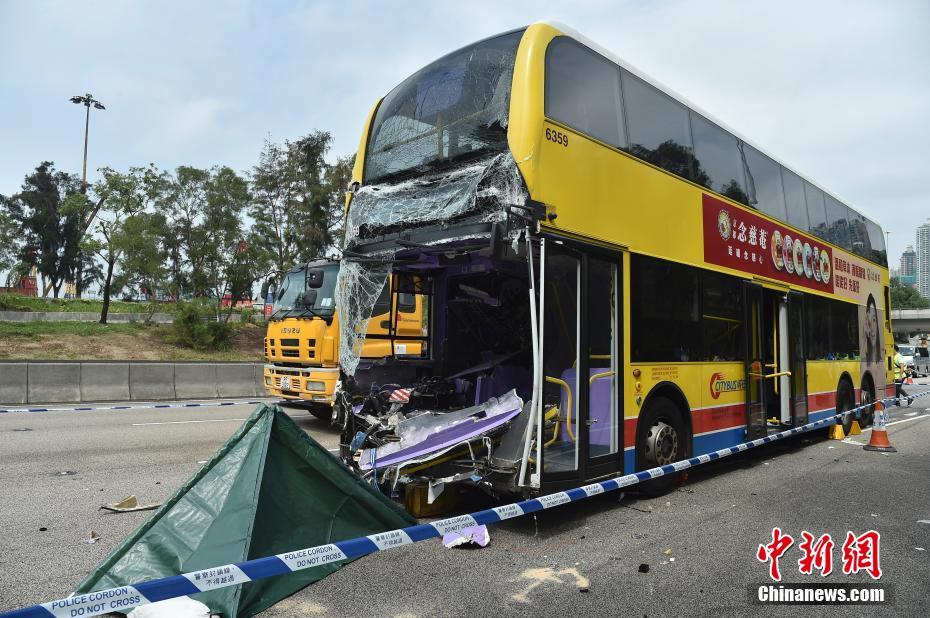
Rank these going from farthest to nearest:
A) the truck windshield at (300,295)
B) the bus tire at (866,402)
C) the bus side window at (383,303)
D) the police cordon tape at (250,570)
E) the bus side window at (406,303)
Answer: the bus tire at (866,402) → the truck windshield at (300,295) → the bus side window at (406,303) → the bus side window at (383,303) → the police cordon tape at (250,570)

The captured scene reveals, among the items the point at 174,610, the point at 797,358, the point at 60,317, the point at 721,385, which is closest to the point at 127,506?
the point at 174,610

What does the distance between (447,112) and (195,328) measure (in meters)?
21.6

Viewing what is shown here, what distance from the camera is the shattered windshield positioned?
18.2 feet

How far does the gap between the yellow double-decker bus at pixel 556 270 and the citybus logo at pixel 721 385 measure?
3cm

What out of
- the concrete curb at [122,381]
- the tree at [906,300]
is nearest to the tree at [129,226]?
the concrete curb at [122,381]

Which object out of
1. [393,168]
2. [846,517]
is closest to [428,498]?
[393,168]

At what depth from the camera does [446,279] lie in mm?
7320

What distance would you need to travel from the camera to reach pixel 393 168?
21.1ft

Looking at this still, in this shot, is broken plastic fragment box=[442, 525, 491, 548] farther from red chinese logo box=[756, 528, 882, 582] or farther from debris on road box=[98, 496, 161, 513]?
debris on road box=[98, 496, 161, 513]

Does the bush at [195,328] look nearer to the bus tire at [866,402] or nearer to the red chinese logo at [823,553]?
the bus tire at [866,402]

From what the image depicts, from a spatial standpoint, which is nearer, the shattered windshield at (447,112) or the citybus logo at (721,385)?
the shattered windshield at (447,112)

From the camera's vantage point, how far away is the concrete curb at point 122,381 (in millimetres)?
14039

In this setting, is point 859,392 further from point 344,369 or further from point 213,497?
point 213,497

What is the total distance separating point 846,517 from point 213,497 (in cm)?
558
